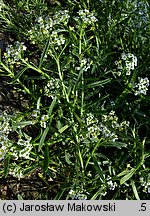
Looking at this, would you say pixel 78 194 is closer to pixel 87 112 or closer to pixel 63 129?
pixel 63 129

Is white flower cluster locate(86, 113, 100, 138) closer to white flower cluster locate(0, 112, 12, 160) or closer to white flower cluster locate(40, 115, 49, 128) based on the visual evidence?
white flower cluster locate(40, 115, 49, 128)

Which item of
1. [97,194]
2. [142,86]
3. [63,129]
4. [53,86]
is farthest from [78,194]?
[142,86]

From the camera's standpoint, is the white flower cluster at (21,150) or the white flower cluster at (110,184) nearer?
the white flower cluster at (21,150)

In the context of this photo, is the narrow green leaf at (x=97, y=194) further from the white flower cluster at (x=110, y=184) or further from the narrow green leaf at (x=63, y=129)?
the narrow green leaf at (x=63, y=129)

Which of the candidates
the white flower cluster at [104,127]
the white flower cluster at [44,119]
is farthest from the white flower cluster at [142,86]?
the white flower cluster at [44,119]

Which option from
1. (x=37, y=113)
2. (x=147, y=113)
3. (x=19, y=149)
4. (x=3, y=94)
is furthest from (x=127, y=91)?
(x=3, y=94)

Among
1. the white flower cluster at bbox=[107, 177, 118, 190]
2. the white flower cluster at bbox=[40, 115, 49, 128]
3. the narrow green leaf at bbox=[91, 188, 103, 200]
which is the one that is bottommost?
the narrow green leaf at bbox=[91, 188, 103, 200]

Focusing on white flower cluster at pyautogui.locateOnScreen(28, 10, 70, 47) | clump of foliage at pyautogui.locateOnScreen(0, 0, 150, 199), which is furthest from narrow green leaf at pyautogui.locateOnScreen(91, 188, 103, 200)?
white flower cluster at pyautogui.locateOnScreen(28, 10, 70, 47)
